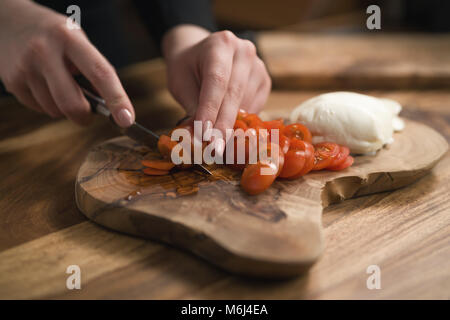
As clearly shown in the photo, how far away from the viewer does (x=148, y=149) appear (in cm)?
164

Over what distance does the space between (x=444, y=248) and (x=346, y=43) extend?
2.17 metres

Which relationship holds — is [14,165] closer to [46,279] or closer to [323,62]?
[46,279]

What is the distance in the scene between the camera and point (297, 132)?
1561mm

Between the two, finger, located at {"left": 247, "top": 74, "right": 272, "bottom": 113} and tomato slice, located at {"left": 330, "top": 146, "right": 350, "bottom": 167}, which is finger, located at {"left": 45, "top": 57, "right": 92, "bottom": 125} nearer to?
finger, located at {"left": 247, "top": 74, "right": 272, "bottom": 113}

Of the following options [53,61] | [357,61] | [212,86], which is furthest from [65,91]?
[357,61]

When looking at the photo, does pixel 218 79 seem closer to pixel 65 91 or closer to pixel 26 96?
pixel 65 91

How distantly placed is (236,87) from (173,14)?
3.19 feet

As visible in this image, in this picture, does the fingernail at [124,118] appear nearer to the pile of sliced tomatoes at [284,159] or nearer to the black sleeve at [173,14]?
the pile of sliced tomatoes at [284,159]

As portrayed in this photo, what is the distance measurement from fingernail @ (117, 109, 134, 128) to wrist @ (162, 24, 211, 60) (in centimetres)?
63

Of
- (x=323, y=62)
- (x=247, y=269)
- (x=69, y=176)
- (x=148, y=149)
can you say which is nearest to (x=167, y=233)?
(x=247, y=269)

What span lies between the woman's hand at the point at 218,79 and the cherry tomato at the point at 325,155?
33 centimetres

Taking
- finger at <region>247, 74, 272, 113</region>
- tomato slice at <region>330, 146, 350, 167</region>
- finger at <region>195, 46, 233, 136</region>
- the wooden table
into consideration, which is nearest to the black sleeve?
finger at <region>247, 74, 272, 113</region>

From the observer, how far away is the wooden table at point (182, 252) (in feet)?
3.51

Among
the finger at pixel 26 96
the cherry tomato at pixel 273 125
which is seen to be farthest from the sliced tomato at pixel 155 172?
the finger at pixel 26 96
